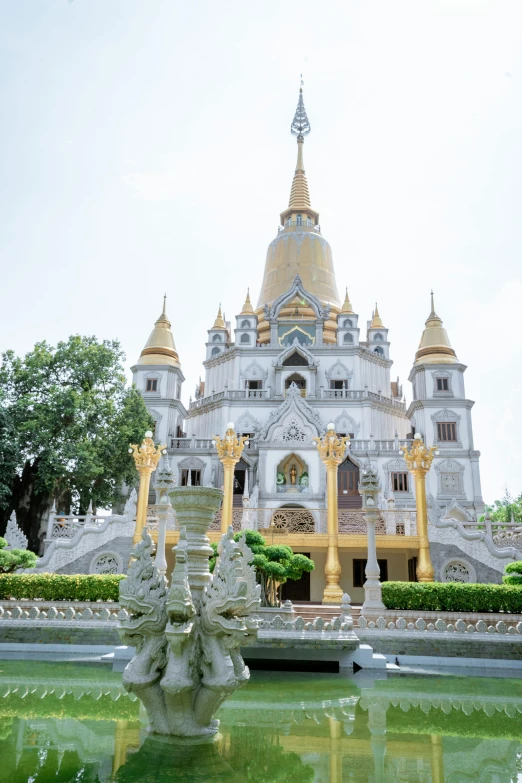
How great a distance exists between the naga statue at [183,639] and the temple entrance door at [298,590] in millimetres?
18408

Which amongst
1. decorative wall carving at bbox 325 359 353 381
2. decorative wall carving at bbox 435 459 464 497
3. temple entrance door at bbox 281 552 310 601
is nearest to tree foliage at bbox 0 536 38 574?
temple entrance door at bbox 281 552 310 601

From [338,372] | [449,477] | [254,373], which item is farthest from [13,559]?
[338,372]

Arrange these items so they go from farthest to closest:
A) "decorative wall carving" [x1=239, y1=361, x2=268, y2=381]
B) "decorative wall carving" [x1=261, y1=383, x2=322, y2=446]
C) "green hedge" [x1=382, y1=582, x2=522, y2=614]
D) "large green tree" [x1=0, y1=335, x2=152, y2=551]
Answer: "decorative wall carving" [x1=239, y1=361, x2=268, y2=381] < "decorative wall carving" [x1=261, y1=383, x2=322, y2=446] < "large green tree" [x1=0, y1=335, x2=152, y2=551] < "green hedge" [x1=382, y1=582, x2=522, y2=614]

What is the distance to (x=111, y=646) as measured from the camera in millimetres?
15016

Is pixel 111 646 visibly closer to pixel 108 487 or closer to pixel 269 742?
pixel 269 742

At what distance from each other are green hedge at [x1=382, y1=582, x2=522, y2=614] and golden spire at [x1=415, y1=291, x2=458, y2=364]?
81.1 feet

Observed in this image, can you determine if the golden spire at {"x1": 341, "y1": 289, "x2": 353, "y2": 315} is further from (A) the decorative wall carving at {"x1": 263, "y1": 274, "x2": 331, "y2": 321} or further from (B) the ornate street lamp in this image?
(B) the ornate street lamp

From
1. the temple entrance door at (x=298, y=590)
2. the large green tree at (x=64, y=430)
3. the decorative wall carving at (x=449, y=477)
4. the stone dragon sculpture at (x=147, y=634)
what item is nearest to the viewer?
the stone dragon sculpture at (x=147, y=634)

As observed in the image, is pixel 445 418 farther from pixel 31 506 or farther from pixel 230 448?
pixel 31 506

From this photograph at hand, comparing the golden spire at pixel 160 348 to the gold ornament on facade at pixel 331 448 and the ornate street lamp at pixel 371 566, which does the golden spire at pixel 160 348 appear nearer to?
the gold ornament on facade at pixel 331 448

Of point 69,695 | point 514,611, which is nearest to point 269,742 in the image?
point 69,695

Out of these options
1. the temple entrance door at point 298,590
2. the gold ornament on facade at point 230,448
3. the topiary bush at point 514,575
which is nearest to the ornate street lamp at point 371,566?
the topiary bush at point 514,575

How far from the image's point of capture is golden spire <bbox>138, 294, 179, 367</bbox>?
41.7 m

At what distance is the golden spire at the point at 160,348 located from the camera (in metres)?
41.7
